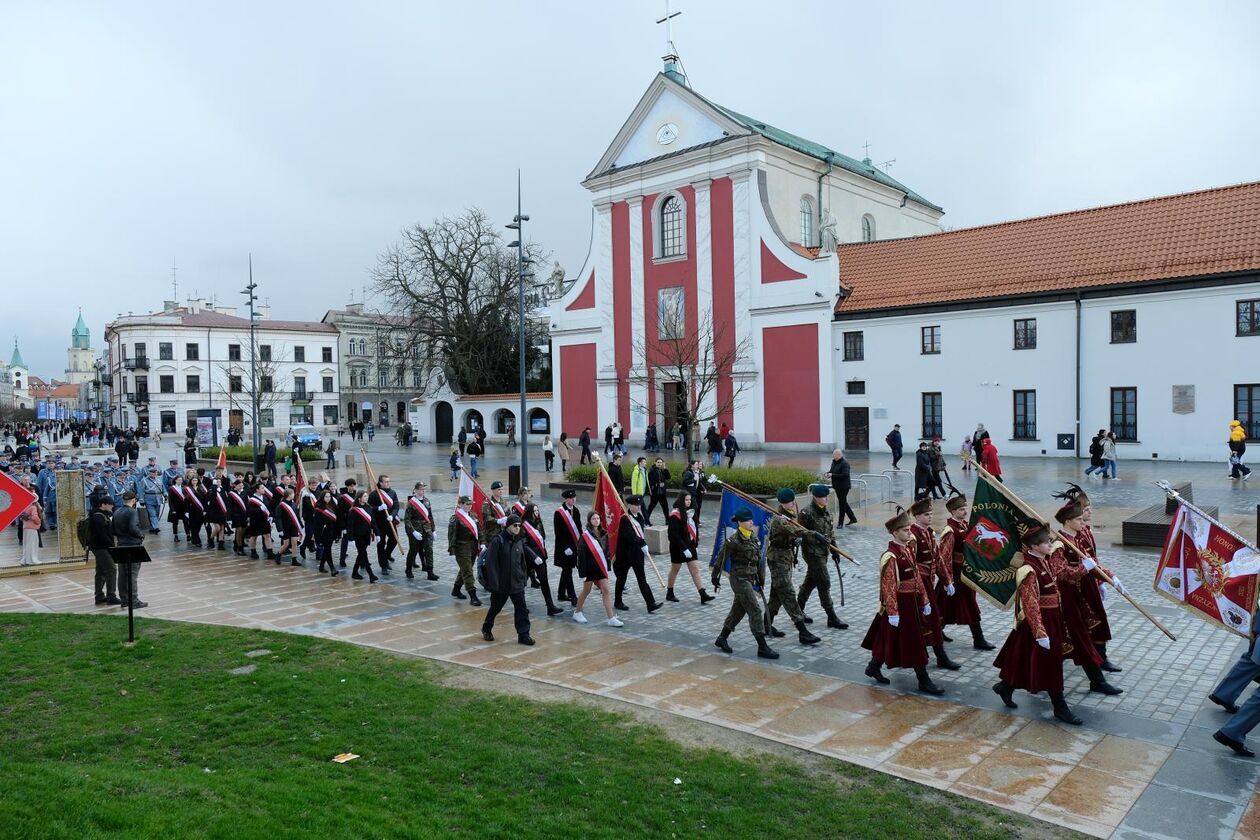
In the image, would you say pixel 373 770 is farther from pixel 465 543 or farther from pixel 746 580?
pixel 465 543

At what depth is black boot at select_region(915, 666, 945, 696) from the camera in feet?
27.4

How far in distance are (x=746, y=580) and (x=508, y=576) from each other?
288 centimetres

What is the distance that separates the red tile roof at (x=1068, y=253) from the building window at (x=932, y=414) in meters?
3.62

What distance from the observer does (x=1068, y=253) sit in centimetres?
3238

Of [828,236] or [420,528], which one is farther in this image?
[828,236]

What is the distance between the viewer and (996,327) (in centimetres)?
3247

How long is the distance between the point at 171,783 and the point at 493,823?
2.26 meters

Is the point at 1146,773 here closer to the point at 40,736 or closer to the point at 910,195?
the point at 40,736

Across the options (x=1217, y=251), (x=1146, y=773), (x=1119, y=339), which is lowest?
(x=1146, y=773)

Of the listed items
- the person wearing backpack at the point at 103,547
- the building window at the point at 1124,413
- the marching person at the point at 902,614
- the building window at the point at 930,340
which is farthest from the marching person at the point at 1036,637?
the building window at the point at 930,340

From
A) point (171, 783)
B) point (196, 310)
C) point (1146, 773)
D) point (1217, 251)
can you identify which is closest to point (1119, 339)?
point (1217, 251)

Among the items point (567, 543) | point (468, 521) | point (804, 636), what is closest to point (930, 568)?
point (804, 636)

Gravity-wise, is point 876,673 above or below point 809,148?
below

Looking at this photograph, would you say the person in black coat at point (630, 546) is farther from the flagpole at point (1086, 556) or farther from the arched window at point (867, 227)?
the arched window at point (867, 227)
